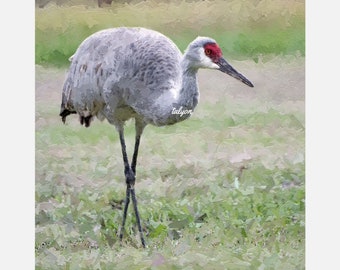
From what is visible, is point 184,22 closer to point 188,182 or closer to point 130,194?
point 188,182

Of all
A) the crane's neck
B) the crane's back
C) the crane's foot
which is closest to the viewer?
the crane's neck

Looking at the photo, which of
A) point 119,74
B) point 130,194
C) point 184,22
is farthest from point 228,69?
point 130,194

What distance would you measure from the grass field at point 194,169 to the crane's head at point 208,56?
0.19m

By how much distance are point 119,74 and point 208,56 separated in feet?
1.69

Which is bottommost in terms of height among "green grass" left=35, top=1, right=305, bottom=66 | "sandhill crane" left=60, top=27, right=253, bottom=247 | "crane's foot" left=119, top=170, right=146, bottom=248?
"crane's foot" left=119, top=170, right=146, bottom=248

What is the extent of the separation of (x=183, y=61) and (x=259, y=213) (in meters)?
0.97

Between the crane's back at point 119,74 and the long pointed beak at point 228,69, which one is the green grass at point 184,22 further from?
the long pointed beak at point 228,69

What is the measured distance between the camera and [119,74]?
7527 mm

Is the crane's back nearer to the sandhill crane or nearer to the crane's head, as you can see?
the sandhill crane

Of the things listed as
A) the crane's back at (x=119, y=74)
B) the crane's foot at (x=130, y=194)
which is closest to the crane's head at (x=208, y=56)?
the crane's back at (x=119, y=74)

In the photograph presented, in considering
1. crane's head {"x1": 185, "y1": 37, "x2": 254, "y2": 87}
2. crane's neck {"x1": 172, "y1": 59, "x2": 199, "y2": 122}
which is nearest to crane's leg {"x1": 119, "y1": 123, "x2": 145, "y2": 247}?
crane's neck {"x1": 172, "y1": 59, "x2": 199, "y2": 122}

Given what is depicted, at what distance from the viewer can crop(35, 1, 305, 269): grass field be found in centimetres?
755

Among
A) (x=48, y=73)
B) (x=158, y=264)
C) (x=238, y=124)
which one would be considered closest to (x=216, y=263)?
(x=158, y=264)

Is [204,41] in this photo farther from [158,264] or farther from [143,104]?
[158,264]
